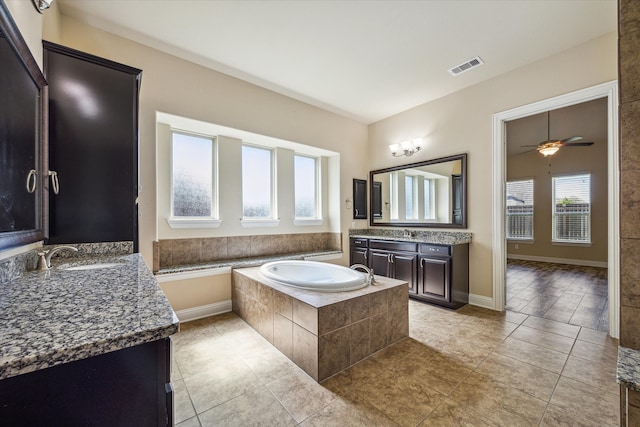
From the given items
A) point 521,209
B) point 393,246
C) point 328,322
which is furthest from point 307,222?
point 521,209

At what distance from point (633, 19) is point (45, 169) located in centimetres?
288

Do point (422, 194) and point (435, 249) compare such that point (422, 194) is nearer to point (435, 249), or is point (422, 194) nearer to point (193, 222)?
point (435, 249)

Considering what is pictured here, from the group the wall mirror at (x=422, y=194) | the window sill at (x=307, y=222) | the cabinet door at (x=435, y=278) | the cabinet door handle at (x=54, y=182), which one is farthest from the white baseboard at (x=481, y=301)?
the cabinet door handle at (x=54, y=182)

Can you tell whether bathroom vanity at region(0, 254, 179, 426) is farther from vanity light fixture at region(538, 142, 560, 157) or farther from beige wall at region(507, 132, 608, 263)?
beige wall at region(507, 132, 608, 263)

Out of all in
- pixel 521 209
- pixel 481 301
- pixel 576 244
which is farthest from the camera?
pixel 521 209

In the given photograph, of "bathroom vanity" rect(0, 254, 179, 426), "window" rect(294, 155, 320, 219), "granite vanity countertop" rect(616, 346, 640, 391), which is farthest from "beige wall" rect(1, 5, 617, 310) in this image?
"granite vanity countertop" rect(616, 346, 640, 391)

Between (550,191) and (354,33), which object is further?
(550,191)

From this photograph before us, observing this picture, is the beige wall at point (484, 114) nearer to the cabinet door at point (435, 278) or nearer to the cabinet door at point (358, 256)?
the cabinet door at point (435, 278)

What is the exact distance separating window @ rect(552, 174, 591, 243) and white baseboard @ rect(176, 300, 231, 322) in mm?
7530

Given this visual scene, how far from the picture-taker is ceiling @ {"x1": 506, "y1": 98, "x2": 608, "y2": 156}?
12.3ft

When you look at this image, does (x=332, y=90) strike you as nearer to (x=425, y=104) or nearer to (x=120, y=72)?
(x=425, y=104)

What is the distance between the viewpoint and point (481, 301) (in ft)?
11.0

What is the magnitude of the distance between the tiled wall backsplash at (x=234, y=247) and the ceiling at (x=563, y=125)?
341 centimetres

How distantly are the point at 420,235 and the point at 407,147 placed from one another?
139cm
